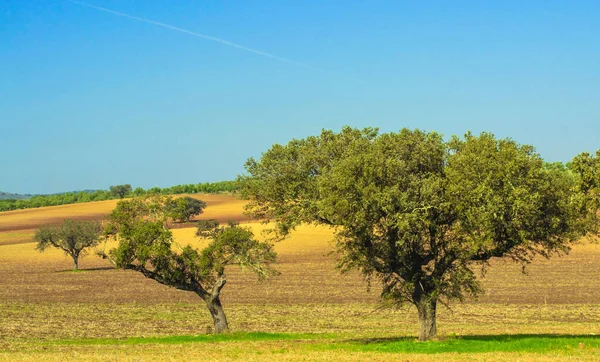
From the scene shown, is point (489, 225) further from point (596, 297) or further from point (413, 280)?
point (596, 297)

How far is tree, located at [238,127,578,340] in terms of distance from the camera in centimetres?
2838

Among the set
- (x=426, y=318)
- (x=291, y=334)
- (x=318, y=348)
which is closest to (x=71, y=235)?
(x=291, y=334)

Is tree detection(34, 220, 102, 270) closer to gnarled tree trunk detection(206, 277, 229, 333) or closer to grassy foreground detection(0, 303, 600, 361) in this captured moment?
grassy foreground detection(0, 303, 600, 361)

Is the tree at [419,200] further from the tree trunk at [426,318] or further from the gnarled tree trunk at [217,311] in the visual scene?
the gnarled tree trunk at [217,311]

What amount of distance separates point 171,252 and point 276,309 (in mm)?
15939

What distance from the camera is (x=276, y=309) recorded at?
52125mm

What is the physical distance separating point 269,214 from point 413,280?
739 centimetres

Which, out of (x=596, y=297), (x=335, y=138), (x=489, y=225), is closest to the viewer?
(x=489, y=225)

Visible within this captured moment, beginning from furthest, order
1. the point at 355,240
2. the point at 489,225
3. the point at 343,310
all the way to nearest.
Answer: the point at 343,310 < the point at 355,240 < the point at 489,225

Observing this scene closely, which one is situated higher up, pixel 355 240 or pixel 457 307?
pixel 355 240

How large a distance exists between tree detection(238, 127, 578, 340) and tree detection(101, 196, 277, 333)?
611 centimetres

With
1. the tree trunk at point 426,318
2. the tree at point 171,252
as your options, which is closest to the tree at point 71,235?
the tree at point 171,252

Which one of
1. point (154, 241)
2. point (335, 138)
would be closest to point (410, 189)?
point (335, 138)

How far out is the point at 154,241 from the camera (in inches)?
1476
